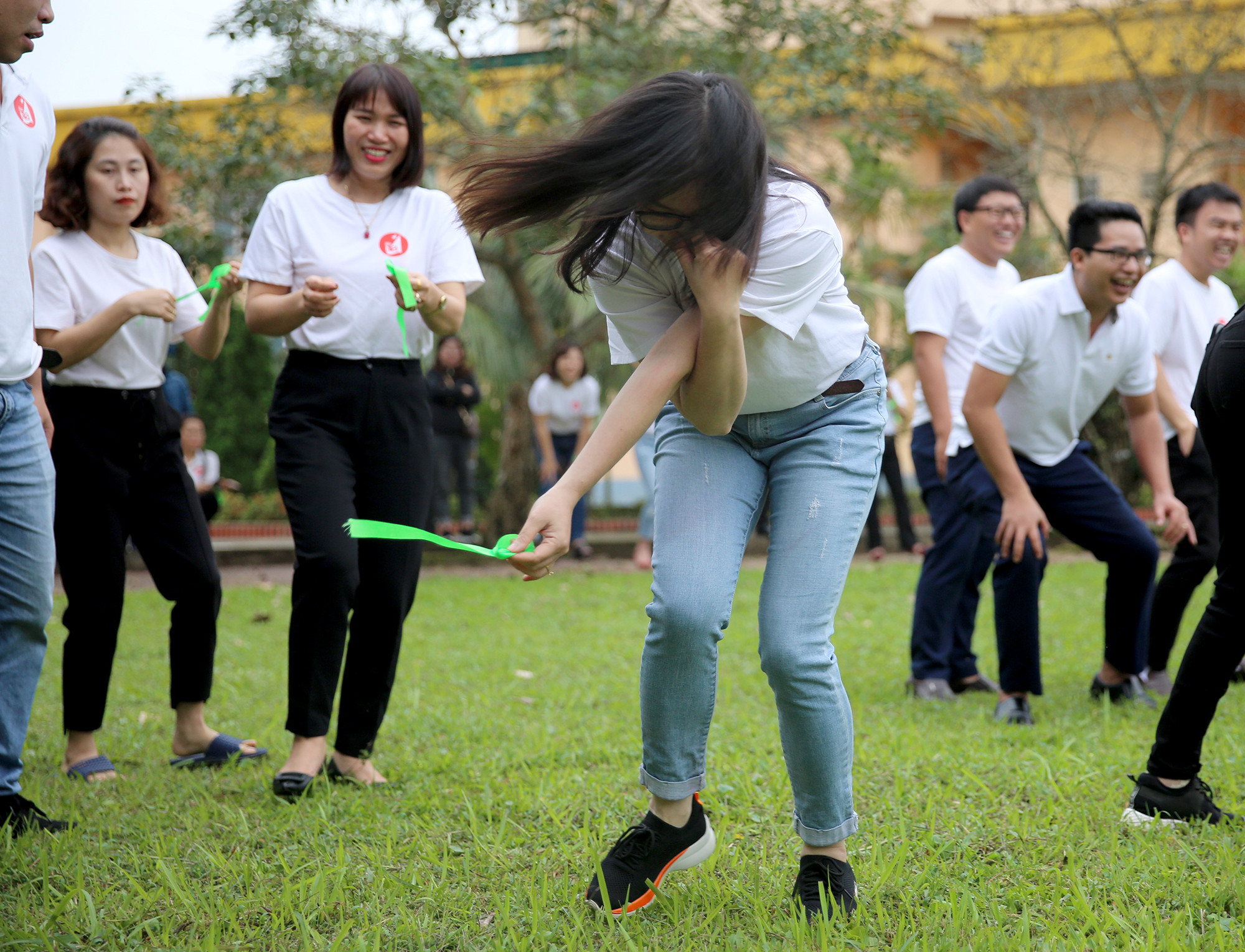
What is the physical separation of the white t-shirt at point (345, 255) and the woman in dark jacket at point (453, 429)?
759cm

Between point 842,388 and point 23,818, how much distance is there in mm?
2512

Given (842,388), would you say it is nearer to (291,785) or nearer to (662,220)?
(662,220)

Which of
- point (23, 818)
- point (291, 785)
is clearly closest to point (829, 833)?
point (291, 785)

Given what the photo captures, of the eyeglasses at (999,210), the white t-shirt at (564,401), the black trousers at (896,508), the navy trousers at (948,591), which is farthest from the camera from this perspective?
the white t-shirt at (564,401)

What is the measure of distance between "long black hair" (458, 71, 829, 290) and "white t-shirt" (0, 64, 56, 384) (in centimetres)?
146

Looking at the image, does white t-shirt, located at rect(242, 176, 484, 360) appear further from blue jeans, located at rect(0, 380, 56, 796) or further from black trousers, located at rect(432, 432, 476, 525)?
black trousers, located at rect(432, 432, 476, 525)

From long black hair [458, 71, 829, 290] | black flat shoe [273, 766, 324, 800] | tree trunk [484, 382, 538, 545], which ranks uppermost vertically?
long black hair [458, 71, 829, 290]

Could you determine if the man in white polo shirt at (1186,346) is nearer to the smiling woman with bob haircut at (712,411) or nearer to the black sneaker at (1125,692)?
the black sneaker at (1125,692)

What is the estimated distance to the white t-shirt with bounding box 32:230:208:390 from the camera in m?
3.94

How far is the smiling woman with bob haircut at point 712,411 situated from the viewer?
2279mm

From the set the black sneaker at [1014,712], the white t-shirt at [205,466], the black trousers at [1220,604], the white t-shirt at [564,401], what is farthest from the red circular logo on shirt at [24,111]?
the white t-shirt at [564,401]

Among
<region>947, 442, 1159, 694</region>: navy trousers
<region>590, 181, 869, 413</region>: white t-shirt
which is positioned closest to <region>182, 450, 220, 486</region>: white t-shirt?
<region>947, 442, 1159, 694</region>: navy trousers

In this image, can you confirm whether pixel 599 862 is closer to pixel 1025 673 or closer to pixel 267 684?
pixel 1025 673

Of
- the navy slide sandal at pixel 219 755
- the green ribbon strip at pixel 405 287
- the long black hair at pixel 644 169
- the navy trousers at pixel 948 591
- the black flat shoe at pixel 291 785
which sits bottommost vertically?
the navy slide sandal at pixel 219 755
